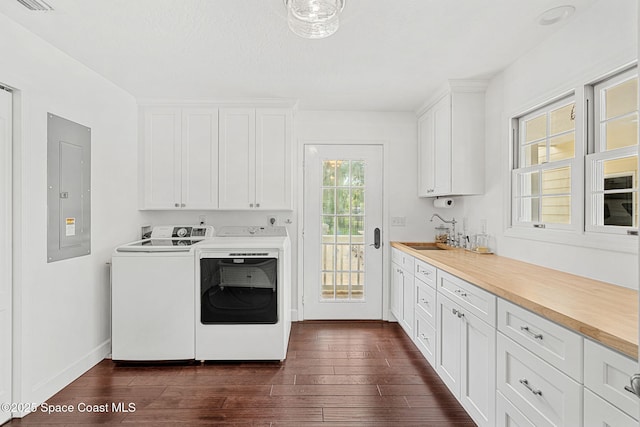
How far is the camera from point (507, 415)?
1.65 metres

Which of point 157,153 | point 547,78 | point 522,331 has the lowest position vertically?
point 522,331

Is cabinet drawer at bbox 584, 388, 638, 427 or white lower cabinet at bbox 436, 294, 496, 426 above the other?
cabinet drawer at bbox 584, 388, 638, 427

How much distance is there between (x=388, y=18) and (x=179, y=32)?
1.29 m

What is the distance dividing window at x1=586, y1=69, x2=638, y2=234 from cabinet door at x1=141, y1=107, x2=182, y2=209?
11.0 ft

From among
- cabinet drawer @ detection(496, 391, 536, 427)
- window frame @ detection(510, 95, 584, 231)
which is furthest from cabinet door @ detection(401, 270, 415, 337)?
cabinet drawer @ detection(496, 391, 536, 427)

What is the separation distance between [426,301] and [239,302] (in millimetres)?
1519

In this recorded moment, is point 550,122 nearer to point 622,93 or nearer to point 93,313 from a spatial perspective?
point 622,93

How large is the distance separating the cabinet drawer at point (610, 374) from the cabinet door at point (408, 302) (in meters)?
1.96

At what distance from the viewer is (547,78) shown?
2.29 meters

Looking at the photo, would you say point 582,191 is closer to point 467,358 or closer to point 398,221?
point 467,358

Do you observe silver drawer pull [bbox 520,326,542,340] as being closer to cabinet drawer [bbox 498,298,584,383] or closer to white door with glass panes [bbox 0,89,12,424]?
cabinet drawer [bbox 498,298,584,383]

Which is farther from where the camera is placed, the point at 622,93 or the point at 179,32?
the point at 179,32

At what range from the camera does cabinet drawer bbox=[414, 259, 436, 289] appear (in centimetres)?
262

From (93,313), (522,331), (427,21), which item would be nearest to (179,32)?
(427,21)
